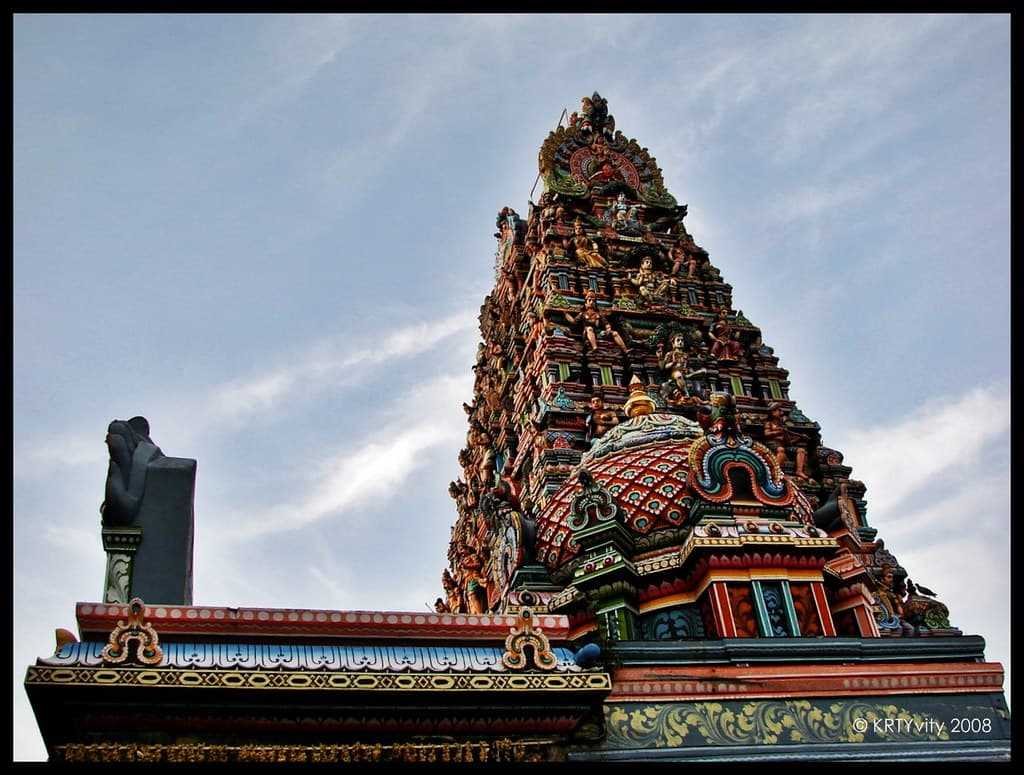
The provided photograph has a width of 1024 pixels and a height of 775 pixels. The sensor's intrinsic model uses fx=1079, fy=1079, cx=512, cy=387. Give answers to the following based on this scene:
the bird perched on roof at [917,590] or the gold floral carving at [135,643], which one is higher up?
the bird perched on roof at [917,590]

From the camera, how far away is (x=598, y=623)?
15109 mm

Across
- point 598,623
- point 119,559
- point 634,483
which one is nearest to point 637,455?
point 634,483

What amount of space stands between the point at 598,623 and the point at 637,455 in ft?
11.7

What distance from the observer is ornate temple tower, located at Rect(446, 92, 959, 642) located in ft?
49.2

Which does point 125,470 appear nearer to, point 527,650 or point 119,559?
point 119,559

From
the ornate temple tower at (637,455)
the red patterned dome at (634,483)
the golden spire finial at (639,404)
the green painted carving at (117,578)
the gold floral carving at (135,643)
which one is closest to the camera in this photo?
the gold floral carving at (135,643)

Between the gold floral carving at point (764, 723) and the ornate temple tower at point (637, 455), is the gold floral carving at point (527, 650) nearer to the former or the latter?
the gold floral carving at point (764, 723)

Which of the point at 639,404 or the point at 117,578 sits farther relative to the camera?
the point at 639,404

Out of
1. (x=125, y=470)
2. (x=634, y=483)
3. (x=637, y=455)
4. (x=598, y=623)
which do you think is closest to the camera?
(x=125, y=470)

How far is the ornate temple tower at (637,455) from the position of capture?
14992mm

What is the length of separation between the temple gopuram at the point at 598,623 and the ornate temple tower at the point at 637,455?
2.1 inches

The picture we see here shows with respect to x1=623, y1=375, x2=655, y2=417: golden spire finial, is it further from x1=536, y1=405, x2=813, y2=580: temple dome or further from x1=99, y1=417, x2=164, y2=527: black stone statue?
x1=99, y1=417, x2=164, y2=527: black stone statue

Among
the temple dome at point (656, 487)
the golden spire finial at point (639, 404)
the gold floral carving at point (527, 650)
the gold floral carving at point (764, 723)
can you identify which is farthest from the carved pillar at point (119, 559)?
the golden spire finial at point (639, 404)
